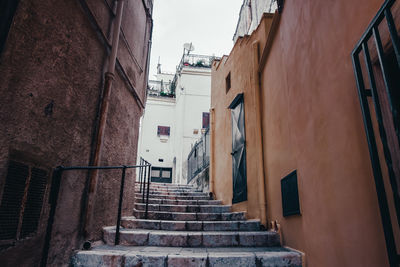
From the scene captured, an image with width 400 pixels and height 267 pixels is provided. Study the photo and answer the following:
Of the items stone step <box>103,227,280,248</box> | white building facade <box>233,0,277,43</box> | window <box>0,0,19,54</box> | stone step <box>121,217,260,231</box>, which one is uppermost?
white building facade <box>233,0,277,43</box>

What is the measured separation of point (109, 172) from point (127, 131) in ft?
3.12

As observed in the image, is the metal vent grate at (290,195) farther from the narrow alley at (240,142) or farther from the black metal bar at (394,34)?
the black metal bar at (394,34)

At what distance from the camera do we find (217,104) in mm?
8258

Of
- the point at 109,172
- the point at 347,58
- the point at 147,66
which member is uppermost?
the point at 147,66

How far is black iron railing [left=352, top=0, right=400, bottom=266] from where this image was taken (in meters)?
1.45

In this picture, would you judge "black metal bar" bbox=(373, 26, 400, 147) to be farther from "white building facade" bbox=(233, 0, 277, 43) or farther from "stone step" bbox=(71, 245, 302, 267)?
"white building facade" bbox=(233, 0, 277, 43)

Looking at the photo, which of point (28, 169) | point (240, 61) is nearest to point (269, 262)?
point (28, 169)

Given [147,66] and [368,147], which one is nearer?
[368,147]

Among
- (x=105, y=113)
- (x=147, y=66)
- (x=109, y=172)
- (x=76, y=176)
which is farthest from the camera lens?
(x=147, y=66)

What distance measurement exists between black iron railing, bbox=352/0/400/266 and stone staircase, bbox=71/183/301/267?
1744mm

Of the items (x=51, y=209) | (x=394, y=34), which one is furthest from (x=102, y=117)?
(x=394, y=34)

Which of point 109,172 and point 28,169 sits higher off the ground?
point 109,172

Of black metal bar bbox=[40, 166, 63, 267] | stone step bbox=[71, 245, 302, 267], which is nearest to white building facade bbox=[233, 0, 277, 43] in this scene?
stone step bbox=[71, 245, 302, 267]

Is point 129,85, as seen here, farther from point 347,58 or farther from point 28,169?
point 347,58
